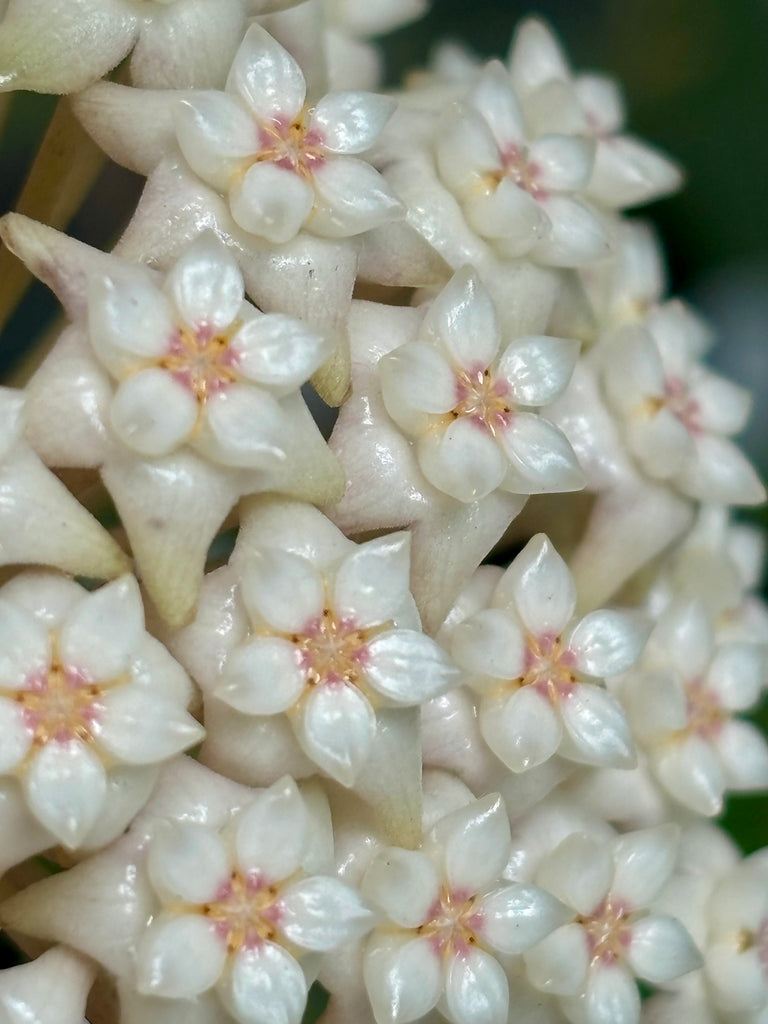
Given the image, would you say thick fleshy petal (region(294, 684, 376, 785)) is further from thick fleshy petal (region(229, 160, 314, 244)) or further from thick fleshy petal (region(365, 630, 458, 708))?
thick fleshy petal (region(229, 160, 314, 244))

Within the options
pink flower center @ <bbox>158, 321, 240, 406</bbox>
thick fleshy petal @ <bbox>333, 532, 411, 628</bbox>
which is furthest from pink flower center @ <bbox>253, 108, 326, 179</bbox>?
thick fleshy petal @ <bbox>333, 532, 411, 628</bbox>

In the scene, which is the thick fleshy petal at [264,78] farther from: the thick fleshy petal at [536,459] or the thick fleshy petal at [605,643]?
the thick fleshy petal at [605,643]

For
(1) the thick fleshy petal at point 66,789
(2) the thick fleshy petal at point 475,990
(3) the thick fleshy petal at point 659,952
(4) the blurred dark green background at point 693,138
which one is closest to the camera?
(1) the thick fleshy petal at point 66,789

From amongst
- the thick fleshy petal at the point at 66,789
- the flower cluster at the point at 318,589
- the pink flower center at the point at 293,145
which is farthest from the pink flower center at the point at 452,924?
the pink flower center at the point at 293,145

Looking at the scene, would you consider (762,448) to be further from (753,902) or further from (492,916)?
(492,916)

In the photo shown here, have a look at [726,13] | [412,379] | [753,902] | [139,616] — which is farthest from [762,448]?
[139,616]

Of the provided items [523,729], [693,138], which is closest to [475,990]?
[523,729]

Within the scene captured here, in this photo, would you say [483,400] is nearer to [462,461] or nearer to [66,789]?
[462,461]
